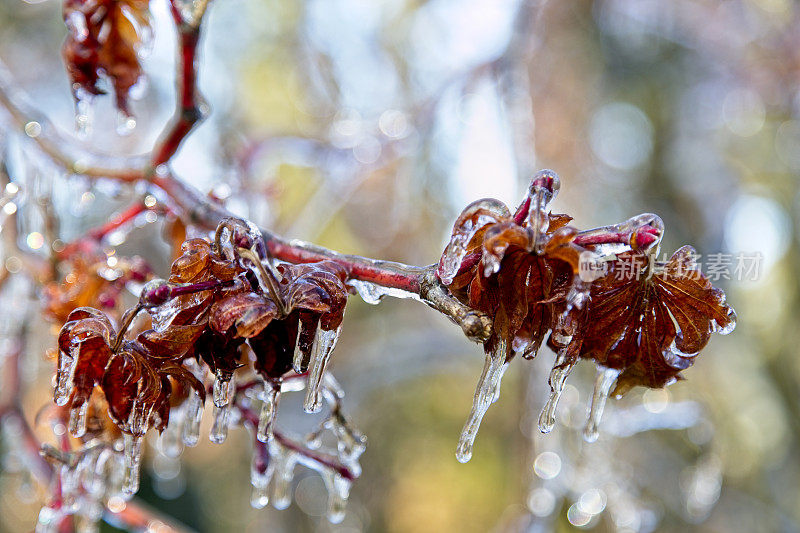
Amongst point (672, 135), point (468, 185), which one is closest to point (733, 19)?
point (672, 135)

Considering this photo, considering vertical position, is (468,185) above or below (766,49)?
below

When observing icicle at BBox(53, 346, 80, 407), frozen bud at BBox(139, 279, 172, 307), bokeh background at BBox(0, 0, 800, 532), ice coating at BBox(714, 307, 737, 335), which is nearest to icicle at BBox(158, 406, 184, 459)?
icicle at BBox(53, 346, 80, 407)

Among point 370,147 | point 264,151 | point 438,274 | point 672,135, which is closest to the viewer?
point 438,274

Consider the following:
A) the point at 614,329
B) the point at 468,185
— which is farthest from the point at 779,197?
the point at 614,329

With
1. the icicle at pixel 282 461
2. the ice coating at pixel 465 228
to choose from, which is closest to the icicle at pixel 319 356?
the ice coating at pixel 465 228

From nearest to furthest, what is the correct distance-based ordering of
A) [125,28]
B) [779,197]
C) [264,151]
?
[125,28] < [264,151] < [779,197]

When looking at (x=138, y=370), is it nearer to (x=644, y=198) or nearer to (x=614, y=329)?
(x=614, y=329)

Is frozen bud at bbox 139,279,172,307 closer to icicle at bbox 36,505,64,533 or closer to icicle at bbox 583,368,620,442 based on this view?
icicle at bbox 583,368,620,442

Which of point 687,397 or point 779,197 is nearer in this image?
point 687,397

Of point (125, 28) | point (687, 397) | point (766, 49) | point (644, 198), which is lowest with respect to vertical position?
point (687, 397)
